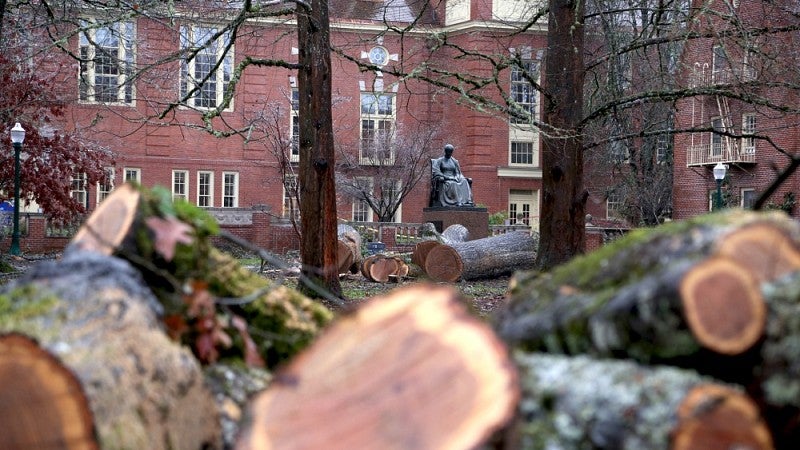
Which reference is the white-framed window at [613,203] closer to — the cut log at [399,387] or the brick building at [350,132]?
the brick building at [350,132]

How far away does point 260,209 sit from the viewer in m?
30.5

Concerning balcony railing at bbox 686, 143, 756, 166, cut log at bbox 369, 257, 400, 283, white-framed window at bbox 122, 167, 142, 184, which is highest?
balcony railing at bbox 686, 143, 756, 166

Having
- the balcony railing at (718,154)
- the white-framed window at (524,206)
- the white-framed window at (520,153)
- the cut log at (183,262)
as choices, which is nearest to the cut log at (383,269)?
the cut log at (183,262)

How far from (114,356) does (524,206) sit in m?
40.5

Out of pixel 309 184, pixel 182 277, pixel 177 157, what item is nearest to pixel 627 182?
pixel 177 157

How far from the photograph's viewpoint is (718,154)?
119 ft

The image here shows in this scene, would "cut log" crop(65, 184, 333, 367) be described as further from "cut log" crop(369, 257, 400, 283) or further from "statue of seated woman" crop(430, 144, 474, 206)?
"statue of seated woman" crop(430, 144, 474, 206)

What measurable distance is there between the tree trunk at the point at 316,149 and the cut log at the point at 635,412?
9845mm

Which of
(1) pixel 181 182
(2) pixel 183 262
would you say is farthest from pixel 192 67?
(2) pixel 183 262

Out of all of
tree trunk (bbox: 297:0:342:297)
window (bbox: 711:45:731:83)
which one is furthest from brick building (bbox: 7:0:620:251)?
tree trunk (bbox: 297:0:342:297)

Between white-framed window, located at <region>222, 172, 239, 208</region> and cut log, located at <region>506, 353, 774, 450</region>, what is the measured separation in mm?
37495

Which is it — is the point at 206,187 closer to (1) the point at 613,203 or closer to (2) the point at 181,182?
(2) the point at 181,182

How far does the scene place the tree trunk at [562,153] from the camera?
1283cm

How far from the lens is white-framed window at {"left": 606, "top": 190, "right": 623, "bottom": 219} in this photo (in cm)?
3959
